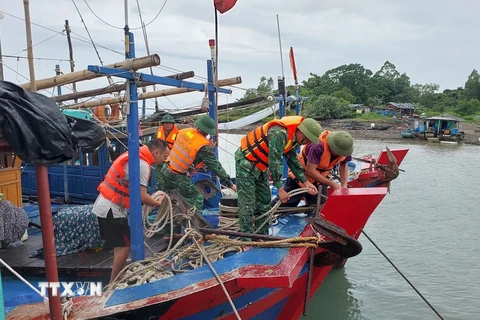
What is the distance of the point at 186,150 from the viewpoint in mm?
4812

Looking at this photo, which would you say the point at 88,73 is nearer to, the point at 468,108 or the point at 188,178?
the point at 188,178

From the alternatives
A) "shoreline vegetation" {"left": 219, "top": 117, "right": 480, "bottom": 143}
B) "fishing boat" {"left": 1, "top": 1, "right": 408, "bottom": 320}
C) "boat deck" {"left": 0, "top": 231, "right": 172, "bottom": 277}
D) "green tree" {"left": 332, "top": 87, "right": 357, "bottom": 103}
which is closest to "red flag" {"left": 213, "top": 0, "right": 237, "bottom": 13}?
"fishing boat" {"left": 1, "top": 1, "right": 408, "bottom": 320}

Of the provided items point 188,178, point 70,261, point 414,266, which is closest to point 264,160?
point 188,178

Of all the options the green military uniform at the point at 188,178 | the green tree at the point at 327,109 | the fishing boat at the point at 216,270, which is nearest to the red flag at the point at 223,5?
the fishing boat at the point at 216,270

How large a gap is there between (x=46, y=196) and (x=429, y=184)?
1846 cm

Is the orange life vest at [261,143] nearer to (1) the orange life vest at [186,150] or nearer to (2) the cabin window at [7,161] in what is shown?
(1) the orange life vest at [186,150]

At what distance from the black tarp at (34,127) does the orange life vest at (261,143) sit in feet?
7.01

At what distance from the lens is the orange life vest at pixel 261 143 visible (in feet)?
13.1

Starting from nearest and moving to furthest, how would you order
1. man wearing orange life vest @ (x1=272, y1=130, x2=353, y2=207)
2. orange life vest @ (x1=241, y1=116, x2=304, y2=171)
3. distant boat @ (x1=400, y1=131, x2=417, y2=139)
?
orange life vest @ (x1=241, y1=116, x2=304, y2=171)
man wearing orange life vest @ (x1=272, y1=130, x2=353, y2=207)
distant boat @ (x1=400, y1=131, x2=417, y2=139)

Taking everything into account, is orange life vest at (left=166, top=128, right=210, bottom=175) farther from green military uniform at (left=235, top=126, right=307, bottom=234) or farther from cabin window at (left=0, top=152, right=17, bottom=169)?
cabin window at (left=0, top=152, right=17, bottom=169)

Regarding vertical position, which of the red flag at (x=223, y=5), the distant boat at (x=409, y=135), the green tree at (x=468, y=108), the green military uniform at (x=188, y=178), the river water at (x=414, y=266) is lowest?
the distant boat at (x=409, y=135)

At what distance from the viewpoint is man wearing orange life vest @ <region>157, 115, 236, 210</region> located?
4.81 m

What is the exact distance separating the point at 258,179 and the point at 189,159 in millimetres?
997

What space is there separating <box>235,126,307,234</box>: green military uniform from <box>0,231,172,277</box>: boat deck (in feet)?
3.48
